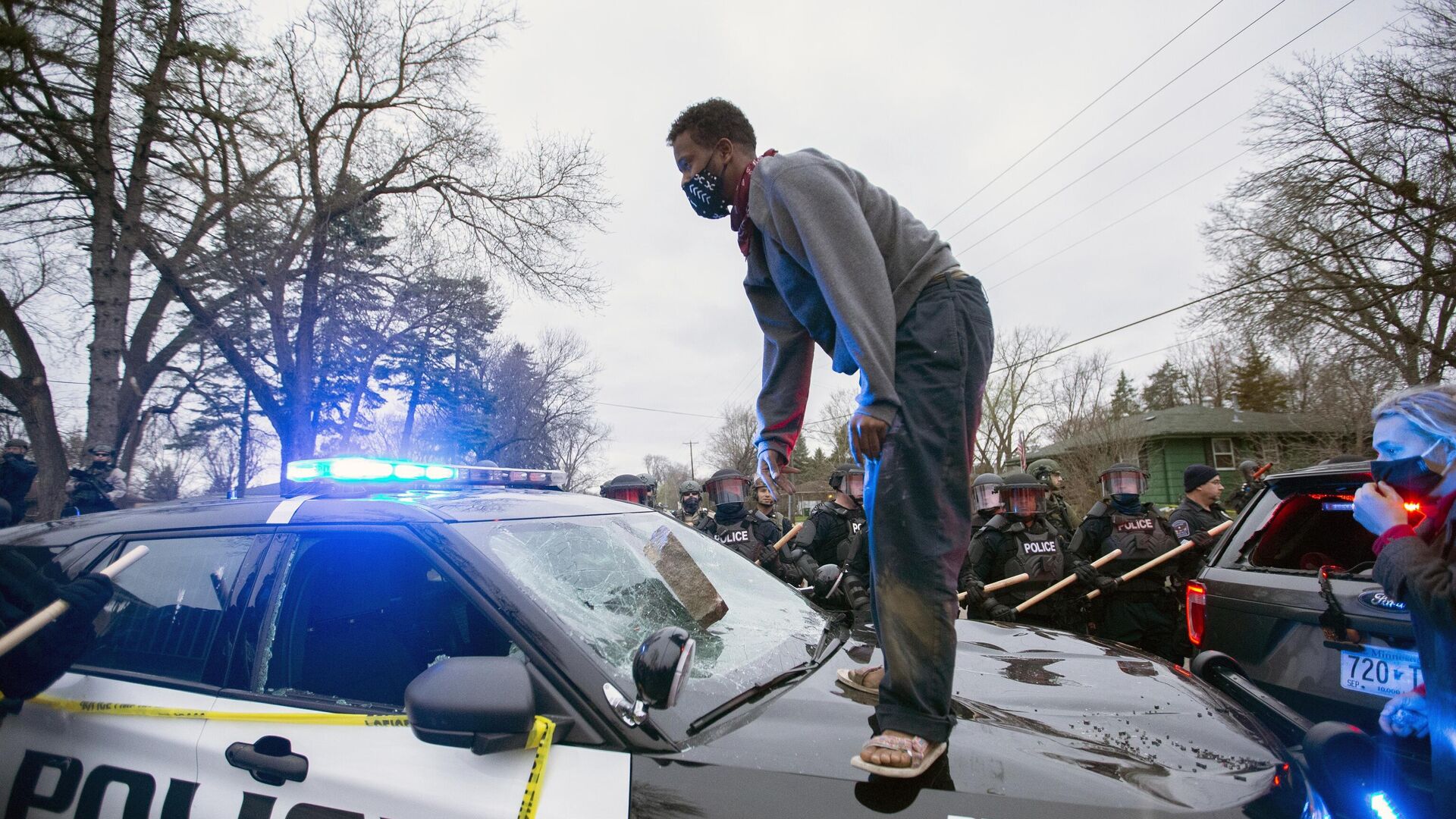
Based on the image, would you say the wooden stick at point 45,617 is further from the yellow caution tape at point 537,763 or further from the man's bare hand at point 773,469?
the man's bare hand at point 773,469

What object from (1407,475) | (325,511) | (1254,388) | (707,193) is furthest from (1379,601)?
(1254,388)

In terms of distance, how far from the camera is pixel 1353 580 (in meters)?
2.56

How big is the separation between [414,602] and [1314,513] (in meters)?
3.56

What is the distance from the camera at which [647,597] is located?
2.15 m

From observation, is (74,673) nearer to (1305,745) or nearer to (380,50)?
(1305,745)

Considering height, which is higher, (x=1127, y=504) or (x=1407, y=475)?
(x=1407, y=475)

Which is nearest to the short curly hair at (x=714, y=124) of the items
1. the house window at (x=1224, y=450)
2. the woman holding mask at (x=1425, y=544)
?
the woman holding mask at (x=1425, y=544)

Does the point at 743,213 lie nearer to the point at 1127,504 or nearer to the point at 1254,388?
the point at 1127,504

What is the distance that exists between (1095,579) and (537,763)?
17.4 feet

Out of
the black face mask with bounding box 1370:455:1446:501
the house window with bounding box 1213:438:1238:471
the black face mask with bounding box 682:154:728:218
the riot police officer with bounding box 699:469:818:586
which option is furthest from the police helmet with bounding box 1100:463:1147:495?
the house window with bounding box 1213:438:1238:471

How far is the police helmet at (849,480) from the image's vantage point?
668 cm

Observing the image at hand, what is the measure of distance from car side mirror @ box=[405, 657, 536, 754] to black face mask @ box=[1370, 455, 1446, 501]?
2.40m

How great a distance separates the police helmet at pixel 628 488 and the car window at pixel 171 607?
596cm

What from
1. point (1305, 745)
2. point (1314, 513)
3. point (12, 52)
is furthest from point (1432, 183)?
point (12, 52)
